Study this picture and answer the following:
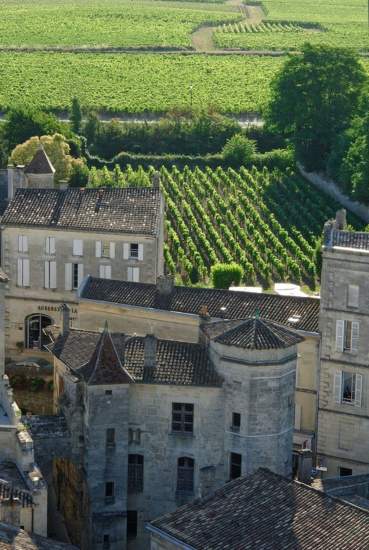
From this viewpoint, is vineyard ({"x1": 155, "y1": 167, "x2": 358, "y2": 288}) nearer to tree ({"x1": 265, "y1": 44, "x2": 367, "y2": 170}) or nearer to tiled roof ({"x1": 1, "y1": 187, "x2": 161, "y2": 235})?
tree ({"x1": 265, "y1": 44, "x2": 367, "y2": 170})

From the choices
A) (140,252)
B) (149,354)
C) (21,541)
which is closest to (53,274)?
(140,252)

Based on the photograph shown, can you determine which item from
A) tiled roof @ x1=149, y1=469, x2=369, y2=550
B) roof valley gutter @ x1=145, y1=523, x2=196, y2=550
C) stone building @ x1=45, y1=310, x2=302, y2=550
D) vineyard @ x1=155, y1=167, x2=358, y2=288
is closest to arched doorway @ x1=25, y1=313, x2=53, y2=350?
vineyard @ x1=155, y1=167, x2=358, y2=288

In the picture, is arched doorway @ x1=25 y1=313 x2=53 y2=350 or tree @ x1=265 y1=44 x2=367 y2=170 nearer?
arched doorway @ x1=25 y1=313 x2=53 y2=350

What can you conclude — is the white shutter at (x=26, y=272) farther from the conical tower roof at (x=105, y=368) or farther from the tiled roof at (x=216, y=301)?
the conical tower roof at (x=105, y=368)

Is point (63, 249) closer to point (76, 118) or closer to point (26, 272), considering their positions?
point (26, 272)

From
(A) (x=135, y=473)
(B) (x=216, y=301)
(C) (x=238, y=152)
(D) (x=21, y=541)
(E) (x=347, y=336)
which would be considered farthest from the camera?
(C) (x=238, y=152)

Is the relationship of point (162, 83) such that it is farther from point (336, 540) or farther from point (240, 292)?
point (336, 540)

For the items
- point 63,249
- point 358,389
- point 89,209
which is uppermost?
point 89,209

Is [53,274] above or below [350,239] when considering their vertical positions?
below
